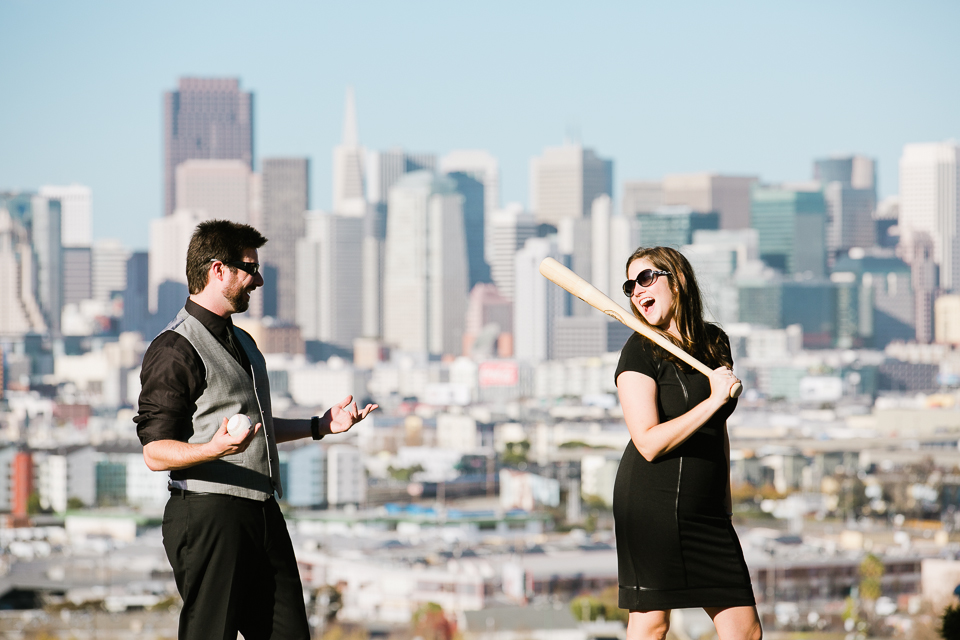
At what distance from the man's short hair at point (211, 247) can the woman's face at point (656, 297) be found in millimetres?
546

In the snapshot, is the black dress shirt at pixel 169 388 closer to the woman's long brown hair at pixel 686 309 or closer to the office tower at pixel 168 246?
the woman's long brown hair at pixel 686 309

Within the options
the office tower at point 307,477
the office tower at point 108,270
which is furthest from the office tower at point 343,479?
the office tower at point 108,270

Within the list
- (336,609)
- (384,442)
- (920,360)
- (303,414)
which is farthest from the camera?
(920,360)

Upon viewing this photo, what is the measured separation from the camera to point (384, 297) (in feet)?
279

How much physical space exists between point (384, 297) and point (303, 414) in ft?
107

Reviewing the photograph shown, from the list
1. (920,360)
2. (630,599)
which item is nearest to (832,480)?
(630,599)

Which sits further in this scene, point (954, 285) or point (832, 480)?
point (954, 285)

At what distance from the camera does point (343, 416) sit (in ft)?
7.41

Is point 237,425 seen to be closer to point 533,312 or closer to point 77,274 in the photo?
point 533,312

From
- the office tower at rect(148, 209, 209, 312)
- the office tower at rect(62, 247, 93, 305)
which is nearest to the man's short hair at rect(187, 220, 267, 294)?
the office tower at rect(148, 209, 209, 312)

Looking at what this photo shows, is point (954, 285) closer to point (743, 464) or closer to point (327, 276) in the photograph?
point (327, 276)

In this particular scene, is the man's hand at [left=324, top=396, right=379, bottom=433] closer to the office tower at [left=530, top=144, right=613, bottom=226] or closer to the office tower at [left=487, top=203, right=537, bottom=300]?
the office tower at [left=487, top=203, right=537, bottom=300]

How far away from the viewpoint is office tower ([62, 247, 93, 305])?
288 feet

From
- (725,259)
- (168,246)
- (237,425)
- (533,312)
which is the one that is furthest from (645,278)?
(168,246)
